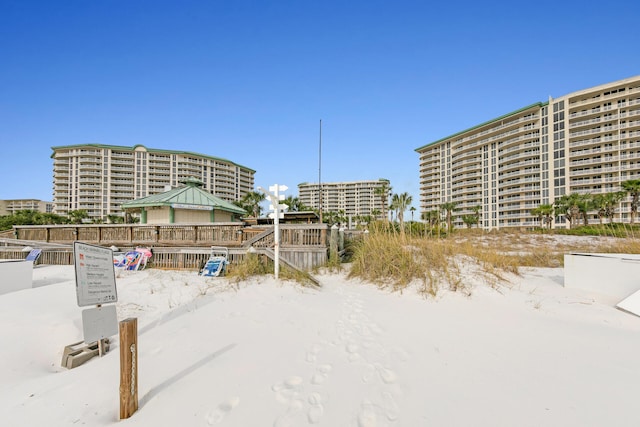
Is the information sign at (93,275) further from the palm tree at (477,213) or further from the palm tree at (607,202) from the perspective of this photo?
the palm tree at (477,213)

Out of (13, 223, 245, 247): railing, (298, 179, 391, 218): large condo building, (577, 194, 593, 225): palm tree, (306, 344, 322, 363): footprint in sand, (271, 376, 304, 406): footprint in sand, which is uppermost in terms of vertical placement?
(298, 179, 391, 218): large condo building

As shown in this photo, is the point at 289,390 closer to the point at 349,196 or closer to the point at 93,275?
the point at 93,275

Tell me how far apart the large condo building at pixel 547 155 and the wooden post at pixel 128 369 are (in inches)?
2869

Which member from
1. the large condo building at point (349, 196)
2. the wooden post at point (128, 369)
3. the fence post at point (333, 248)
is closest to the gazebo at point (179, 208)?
the fence post at point (333, 248)

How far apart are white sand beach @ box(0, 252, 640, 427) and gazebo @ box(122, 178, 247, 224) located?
10261 millimetres

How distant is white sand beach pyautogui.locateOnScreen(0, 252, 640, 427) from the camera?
7.16 ft

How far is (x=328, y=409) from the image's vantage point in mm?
2244

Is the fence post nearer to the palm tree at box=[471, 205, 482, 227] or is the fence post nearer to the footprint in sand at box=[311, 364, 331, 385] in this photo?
the footprint in sand at box=[311, 364, 331, 385]

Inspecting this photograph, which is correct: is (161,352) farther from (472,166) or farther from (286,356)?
(472,166)

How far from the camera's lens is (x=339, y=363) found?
10.0 ft

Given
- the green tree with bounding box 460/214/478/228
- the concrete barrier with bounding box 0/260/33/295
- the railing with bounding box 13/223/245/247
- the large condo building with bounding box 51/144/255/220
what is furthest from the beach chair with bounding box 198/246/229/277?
the large condo building with bounding box 51/144/255/220

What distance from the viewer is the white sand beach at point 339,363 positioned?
7.16 ft

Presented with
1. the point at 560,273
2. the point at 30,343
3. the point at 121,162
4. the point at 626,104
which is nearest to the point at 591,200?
the point at 626,104

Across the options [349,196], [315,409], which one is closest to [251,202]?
[315,409]
